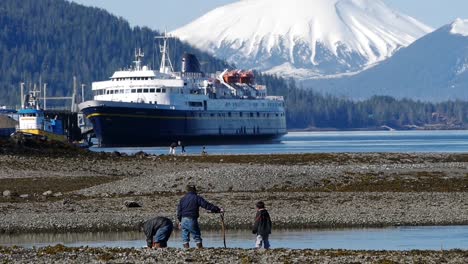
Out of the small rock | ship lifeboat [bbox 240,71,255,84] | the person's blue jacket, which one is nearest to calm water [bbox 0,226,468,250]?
the person's blue jacket

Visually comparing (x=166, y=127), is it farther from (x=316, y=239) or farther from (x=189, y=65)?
(x=316, y=239)

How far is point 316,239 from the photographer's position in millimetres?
33281

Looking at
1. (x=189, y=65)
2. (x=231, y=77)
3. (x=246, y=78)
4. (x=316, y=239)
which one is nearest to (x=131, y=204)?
(x=316, y=239)

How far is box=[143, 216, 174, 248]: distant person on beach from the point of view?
27.7 metres

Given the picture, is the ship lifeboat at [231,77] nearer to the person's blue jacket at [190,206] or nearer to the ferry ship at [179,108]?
the ferry ship at [179,108]

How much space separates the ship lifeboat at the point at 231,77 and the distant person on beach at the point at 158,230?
120 metres

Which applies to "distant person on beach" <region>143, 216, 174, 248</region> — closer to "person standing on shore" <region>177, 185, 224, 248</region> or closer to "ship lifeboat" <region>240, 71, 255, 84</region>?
"person standing on shore" <region>177, 185, 224, 248</region>

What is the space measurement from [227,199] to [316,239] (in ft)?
32.6

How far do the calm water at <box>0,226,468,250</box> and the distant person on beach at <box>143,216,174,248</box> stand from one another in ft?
12.7

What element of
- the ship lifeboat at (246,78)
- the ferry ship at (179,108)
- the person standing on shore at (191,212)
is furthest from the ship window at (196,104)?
the person standing on shore at (191,212)

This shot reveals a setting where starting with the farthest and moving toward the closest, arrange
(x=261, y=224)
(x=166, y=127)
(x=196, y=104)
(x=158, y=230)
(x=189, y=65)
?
(x=189, y=65) < (x=196, y=104) < (x=166, y=127) < (x=261, y=224) < (x=158, y=230)

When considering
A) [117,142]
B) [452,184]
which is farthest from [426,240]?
[117,142]

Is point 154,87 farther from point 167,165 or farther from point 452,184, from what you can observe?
point 452,184

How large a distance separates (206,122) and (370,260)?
4325 inches
